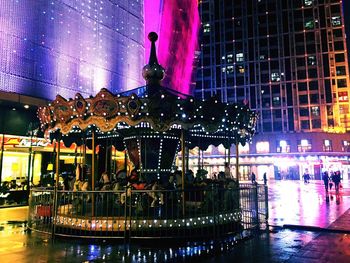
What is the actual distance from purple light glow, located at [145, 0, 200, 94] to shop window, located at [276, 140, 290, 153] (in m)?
48.0

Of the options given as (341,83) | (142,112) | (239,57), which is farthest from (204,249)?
(239,57)

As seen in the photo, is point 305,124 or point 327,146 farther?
point 305,124

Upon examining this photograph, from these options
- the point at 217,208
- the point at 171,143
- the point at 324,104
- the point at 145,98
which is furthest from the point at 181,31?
the point at 324,104

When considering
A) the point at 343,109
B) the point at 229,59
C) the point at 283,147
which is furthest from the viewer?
the point at 229,59

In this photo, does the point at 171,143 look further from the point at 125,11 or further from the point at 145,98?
the point at 125,11

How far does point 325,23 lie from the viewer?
2901 inches

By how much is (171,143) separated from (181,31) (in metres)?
10.3

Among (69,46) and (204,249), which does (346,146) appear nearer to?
(69,46)

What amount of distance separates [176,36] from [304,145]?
52.6 m

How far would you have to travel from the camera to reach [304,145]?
217ft

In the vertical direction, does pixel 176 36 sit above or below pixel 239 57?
below

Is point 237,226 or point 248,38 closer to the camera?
point 237,226

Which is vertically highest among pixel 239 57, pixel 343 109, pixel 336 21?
pixel 336 21

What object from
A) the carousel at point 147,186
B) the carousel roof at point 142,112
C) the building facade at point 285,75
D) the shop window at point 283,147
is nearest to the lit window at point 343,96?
the building facade at point 285,75
